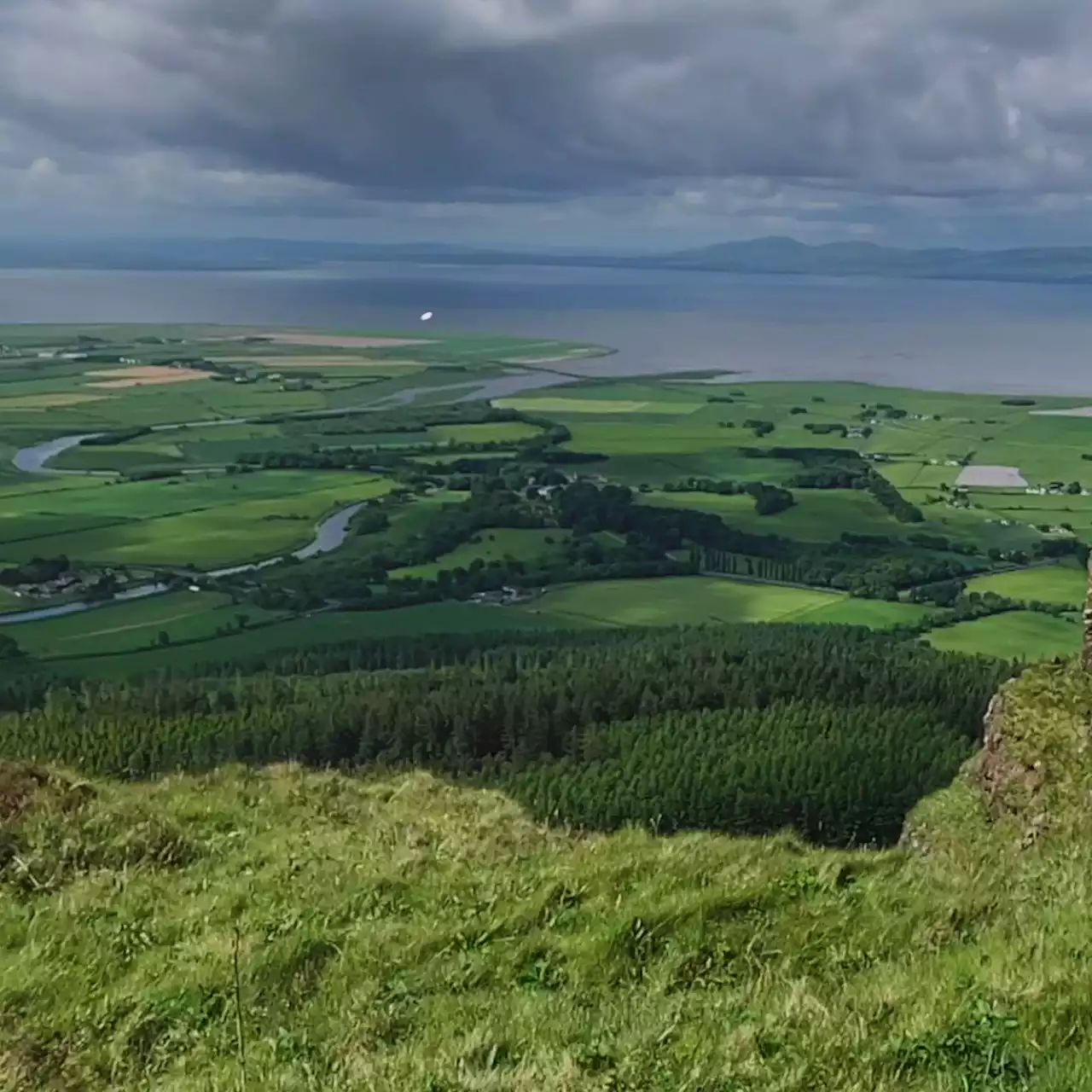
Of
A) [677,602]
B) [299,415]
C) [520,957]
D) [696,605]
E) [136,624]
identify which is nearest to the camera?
[520,957]

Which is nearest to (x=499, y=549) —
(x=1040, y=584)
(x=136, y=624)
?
(x=136, y=624)

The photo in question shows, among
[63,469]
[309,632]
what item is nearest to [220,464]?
[63,469]

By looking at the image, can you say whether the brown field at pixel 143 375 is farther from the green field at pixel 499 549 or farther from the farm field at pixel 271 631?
the farm field at pixel 271 631

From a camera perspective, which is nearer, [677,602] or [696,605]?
[696,605]

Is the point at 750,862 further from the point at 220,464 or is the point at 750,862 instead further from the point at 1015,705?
the point at 220,464

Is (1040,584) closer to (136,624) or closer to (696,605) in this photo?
(696,605)

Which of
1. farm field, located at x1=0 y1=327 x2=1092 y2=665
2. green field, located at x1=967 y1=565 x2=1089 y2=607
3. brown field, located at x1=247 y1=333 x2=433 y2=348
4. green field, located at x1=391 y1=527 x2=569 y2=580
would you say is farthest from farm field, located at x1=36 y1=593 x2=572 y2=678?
brown field, located at x1=247 y1=333 x2=433 y2=348

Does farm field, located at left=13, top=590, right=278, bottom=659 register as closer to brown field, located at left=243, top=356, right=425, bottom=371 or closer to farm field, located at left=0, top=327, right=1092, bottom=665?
farm field, located at left=0, top=327, right=1092, bottom=665

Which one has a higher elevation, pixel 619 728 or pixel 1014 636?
pixel 619 728
